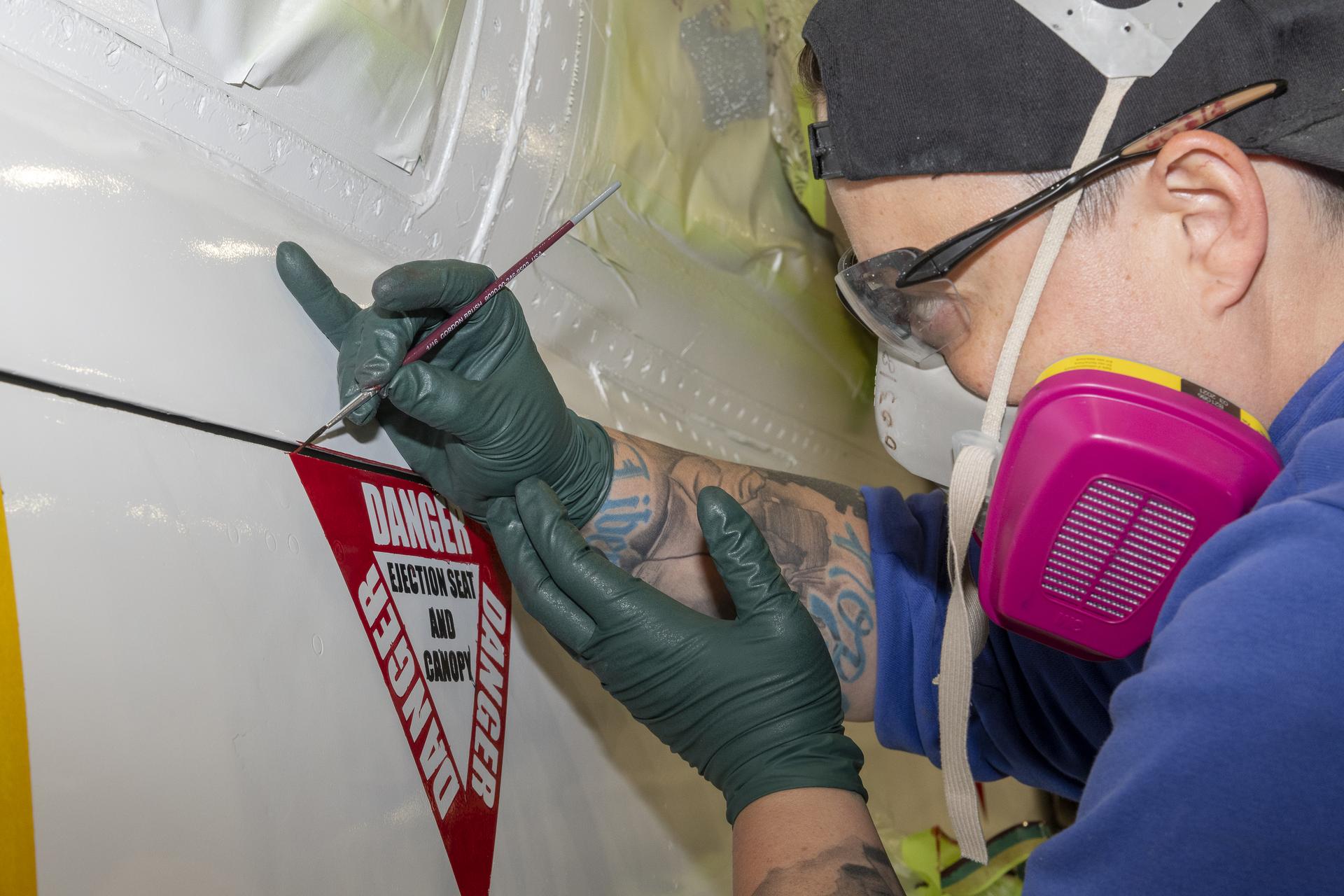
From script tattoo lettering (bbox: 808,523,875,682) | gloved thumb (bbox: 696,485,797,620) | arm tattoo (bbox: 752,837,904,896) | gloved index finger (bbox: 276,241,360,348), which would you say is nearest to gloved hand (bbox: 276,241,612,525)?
gloved index finger (bbox: 276,241,360,348)

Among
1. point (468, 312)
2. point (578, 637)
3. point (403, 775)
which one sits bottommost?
point (403, 775)

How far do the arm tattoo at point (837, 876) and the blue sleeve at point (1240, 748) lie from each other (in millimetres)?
296

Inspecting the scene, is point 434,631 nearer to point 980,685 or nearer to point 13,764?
point 13,764

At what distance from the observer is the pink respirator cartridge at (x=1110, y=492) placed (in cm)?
91

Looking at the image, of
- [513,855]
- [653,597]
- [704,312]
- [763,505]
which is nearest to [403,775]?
[513,855]

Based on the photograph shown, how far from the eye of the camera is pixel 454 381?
111 centimetres

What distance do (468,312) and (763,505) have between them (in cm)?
55

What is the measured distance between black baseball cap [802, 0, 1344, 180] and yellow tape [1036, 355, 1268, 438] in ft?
0.65

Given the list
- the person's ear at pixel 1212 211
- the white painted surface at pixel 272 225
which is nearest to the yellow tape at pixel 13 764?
the white painted surface at pixel 272 225

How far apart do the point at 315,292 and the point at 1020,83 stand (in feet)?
2.45

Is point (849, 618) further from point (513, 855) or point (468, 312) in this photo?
point (468, 312)

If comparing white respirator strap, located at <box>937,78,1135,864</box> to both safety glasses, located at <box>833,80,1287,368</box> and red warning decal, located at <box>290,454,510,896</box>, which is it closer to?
safety glasses, located at <box>833,80,1287,368</box>

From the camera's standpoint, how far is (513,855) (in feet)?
3.83

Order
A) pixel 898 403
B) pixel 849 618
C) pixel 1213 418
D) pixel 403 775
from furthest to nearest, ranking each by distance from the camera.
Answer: pixel 849 618 < pixel 898 403 < pixel 403 775 < pixel 1213 418
